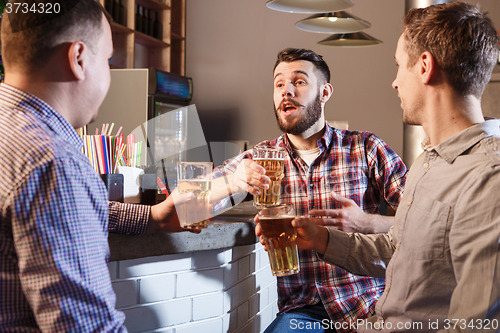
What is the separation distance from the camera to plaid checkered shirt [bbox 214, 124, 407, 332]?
2.03 metres

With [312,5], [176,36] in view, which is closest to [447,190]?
[312,5]

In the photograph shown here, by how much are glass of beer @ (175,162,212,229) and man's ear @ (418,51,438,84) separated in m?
0.62

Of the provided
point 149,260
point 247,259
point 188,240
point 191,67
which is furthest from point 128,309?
point 191,67

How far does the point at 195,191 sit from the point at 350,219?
0.63 meters

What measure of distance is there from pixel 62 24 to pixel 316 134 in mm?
1492

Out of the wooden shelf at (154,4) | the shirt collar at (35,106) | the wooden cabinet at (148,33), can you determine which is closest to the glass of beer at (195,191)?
the shirt collar at (35,106)

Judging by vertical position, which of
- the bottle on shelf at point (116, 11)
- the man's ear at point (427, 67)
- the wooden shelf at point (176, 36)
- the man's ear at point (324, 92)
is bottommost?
the man's ear at point (427, 67)

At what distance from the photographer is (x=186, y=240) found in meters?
1.50

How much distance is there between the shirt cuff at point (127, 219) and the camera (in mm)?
1397

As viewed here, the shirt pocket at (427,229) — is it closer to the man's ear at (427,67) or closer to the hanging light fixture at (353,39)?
the man's ear at (427,67)

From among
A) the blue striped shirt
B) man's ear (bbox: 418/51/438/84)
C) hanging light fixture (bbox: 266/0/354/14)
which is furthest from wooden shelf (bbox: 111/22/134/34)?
the blue striped shirt

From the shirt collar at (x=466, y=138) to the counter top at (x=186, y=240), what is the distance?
0.66 m

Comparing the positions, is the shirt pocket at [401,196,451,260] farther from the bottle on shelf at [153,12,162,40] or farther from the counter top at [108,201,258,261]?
the bottle on shelf at [153,12,162,40]

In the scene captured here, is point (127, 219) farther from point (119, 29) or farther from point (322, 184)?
point (119, 29)
